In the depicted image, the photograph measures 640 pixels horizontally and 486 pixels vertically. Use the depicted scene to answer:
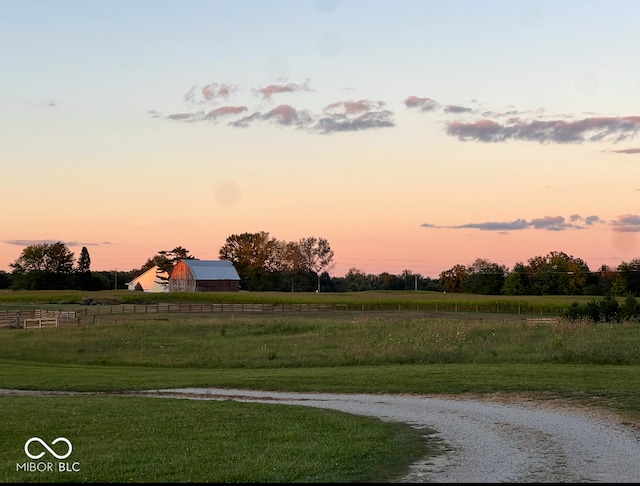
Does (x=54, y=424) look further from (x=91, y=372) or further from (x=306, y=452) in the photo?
(x=91, y=372)

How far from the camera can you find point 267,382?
23984 millimetres

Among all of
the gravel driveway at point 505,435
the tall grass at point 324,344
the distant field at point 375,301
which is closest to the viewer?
the gravel driveway at point 505,435

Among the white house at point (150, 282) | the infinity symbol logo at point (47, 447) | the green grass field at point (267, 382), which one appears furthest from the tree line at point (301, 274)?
the infinity symbol logo at point (47, 447)

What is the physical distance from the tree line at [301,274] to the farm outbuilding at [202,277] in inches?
443

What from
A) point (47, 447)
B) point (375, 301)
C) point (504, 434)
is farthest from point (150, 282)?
point (47, 447)

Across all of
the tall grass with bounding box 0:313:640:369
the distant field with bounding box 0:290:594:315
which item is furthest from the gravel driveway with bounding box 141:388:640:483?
the distant field with bounding box 0:290:594:315

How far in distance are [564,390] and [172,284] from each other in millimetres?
113428

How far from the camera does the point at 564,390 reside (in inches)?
802

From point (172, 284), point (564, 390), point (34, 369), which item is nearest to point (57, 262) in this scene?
point (172, 284)

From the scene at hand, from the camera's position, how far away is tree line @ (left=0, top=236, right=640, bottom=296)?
121812mm

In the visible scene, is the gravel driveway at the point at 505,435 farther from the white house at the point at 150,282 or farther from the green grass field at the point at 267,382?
the white house at the point at 150,282

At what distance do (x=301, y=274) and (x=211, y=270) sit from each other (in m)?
24.2

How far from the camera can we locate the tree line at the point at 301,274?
4796 inches

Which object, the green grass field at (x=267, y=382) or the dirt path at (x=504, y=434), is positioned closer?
the dirt path at (x=504, y=434)
